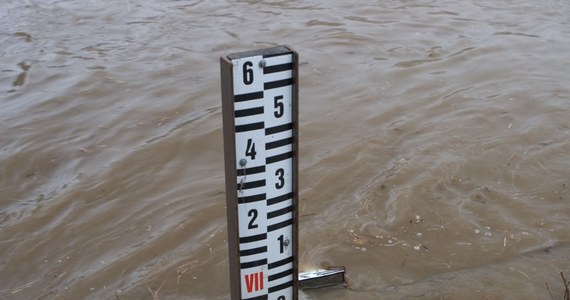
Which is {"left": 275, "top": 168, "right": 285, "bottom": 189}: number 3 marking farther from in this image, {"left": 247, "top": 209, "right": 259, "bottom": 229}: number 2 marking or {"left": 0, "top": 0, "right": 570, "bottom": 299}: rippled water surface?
{"left": 0, "top": 0, "right": 570, "bottom": 299}: rippled water surface

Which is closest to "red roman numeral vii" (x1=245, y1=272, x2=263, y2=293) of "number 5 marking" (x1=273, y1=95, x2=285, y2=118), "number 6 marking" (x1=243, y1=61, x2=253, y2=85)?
"number 5 marking" (x1=273, y1=95, x2=285, y2=118)

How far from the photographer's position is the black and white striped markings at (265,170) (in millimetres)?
2576

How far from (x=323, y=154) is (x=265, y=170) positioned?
3.02 metres

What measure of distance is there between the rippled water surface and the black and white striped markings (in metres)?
0.98

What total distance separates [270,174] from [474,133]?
375cm

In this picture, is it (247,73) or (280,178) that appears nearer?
(247,73)

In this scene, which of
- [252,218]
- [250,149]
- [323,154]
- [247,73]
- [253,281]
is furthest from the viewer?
[323,154]

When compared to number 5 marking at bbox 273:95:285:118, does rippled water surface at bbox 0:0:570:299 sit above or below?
below

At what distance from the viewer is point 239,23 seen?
9711mm

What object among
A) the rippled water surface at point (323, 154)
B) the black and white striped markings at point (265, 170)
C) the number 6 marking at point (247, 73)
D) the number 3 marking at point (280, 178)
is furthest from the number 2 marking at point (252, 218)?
the rippled water surface at point (323, 154)

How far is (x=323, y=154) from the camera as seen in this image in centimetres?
573

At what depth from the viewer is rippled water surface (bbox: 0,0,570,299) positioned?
4.24m

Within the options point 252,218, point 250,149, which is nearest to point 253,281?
point 252,218

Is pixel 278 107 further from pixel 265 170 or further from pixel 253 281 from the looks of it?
pixel 253 281
